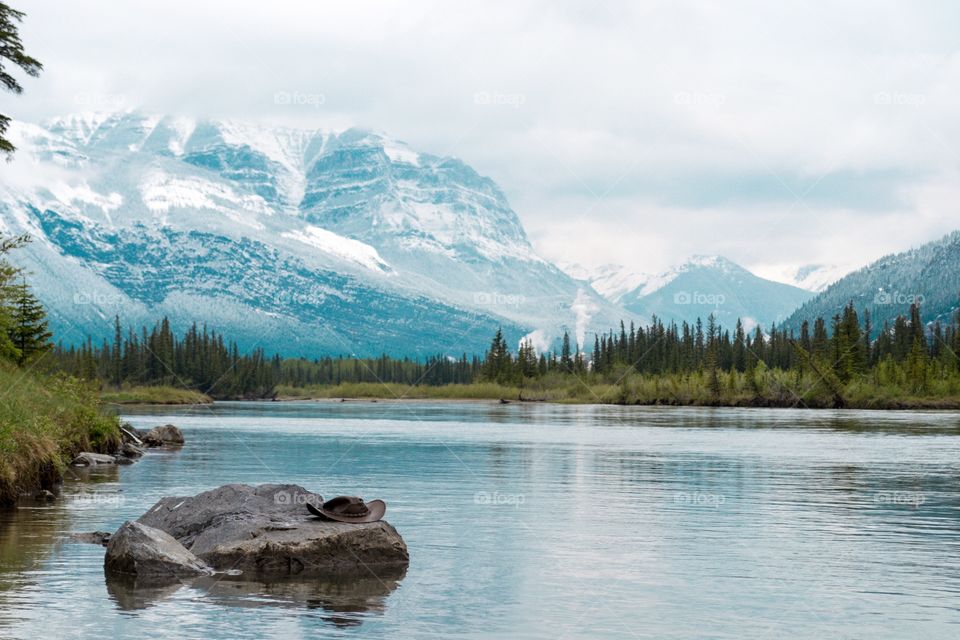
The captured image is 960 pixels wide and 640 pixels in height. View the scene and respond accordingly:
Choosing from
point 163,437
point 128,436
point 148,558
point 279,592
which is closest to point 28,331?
point 163,437

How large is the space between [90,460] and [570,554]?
3257cm

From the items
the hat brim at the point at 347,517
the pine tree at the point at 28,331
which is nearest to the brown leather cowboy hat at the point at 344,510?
the hat brim at the point at 347,517

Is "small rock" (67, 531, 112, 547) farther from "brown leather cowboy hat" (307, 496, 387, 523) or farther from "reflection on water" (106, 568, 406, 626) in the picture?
"brown leather cowboy hat" (307, 496, 387, 523)

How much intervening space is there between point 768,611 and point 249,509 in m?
11.4

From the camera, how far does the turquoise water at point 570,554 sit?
19.8 m

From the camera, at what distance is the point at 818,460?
193ft

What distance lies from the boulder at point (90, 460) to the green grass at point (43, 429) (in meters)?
0.44

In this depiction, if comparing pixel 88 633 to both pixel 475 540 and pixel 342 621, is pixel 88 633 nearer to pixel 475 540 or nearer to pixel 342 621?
pixel 342 621

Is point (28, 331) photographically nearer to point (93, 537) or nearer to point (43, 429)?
point (43, 429)

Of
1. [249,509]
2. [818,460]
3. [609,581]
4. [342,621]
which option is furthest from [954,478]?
[342,621]

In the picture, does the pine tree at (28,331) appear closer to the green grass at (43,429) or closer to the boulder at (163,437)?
the boulder at (163,437)

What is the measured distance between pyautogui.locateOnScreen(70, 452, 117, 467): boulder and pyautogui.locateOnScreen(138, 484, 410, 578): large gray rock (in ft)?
91.3

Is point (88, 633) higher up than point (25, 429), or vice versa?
point (25, 429)

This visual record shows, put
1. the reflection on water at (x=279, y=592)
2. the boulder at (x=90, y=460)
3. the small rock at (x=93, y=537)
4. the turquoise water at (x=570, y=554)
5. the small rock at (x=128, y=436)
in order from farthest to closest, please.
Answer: the small rock at (x=128, y=436), the boulder at (x=90, y=460), the small rock at (x=93, y=537), the reflection on water at (x=279, y=592), the turquoise water at (x=570, y=554)
